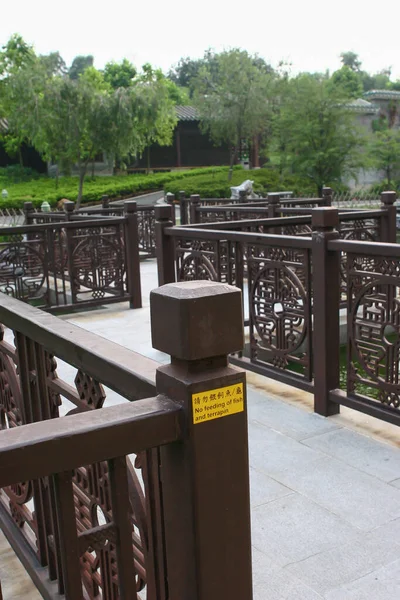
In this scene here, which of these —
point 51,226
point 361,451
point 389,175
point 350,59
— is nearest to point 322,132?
point 389,175

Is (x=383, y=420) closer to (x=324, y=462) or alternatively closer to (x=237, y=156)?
(x=324, y=462)

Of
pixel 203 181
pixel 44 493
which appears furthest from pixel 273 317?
pixel 203 181

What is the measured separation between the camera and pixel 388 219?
657 cm

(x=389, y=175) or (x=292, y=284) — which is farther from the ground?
(x=389, y=175)

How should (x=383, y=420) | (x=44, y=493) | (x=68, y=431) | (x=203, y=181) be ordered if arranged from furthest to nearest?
(x=203, y=181), (x=383, y=420), (x=44, y=493), (x=68, y=431)

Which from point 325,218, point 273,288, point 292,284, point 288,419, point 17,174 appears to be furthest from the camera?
point 17,174

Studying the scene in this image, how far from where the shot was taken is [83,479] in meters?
1.89

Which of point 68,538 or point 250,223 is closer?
point 68,538

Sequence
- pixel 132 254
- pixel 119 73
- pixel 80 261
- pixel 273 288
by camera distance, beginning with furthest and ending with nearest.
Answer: pixel 119 73 → pixel 132 254 → pixel 80 261 → pixel 273 288

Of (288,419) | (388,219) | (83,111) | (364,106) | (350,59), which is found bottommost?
(288,419)

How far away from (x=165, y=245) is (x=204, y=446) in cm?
438

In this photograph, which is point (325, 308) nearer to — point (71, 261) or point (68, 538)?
point (68, 538)

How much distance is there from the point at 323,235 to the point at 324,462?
1.26 meters

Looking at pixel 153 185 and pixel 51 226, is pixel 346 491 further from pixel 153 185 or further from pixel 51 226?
pixel 153 185
